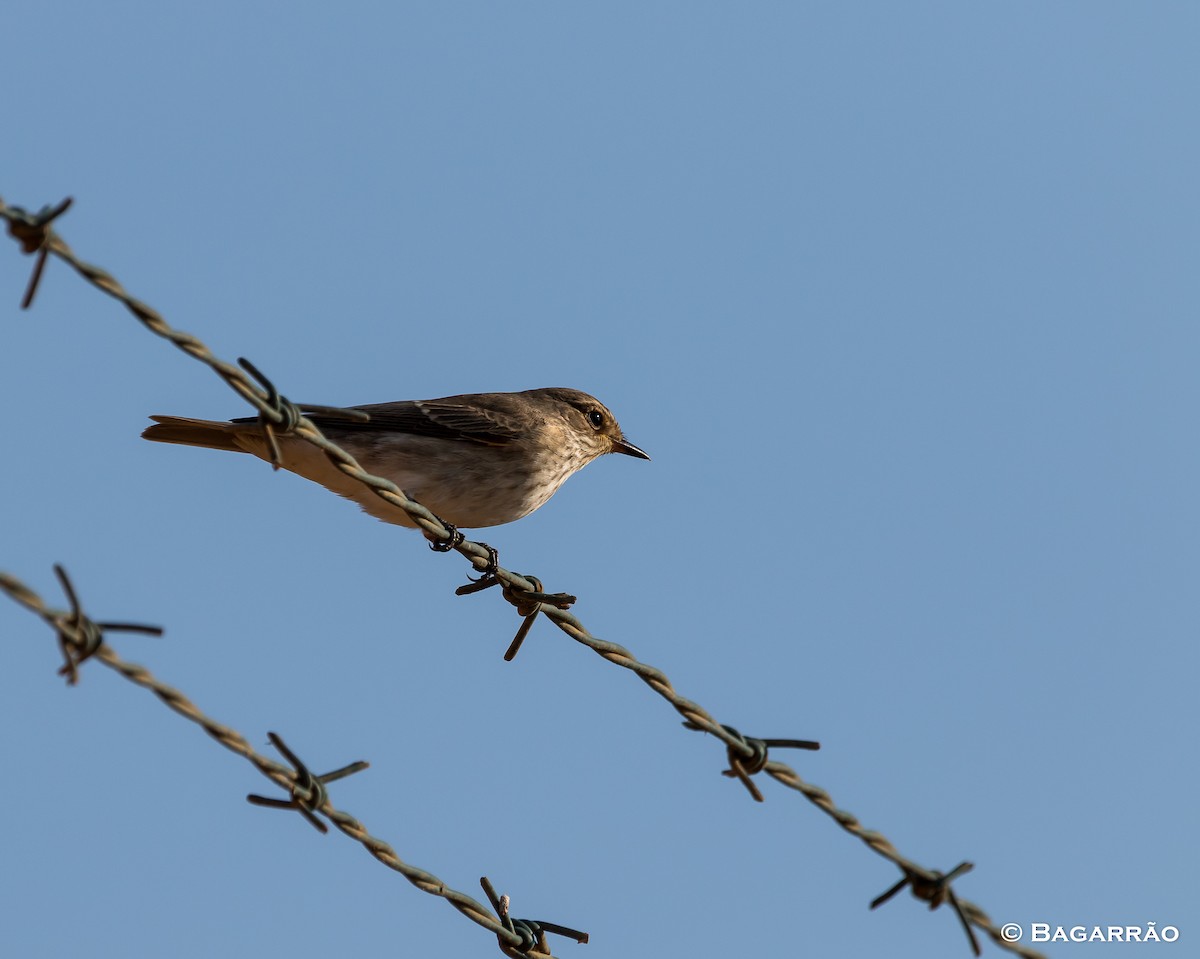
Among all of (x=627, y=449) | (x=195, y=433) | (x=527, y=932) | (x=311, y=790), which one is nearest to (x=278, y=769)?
(x=311, y=790)

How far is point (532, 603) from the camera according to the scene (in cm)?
521

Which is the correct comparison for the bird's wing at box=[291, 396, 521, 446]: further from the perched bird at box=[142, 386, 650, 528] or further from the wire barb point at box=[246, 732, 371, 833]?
the wire barb point at box=[246, 732, 371, 833]

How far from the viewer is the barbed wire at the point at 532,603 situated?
3.31m

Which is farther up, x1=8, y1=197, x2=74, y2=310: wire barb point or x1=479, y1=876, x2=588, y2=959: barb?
x1=8, y1=197, x2=74, y2=310: wire barb point

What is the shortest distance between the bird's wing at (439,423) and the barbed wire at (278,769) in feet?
14.5

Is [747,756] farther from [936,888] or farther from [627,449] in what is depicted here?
[627,449]

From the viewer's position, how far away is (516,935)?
14.9 ft

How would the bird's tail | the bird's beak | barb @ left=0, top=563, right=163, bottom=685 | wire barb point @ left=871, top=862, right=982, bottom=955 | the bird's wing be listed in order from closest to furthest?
barb @ left=0, top=563, right=163, bottom=685 → wire barb point @ left=871, top=862, right=982, bottom=955 → the bird's tail → the bird's wing → the bird's beak

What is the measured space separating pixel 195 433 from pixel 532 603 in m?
3.35

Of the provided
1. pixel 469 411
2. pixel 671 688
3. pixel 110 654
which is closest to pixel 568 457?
pixel 469 411

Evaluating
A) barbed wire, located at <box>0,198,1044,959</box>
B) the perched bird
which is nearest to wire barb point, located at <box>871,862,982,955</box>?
barbed wire, located at <box>0,198,1044,959</box>

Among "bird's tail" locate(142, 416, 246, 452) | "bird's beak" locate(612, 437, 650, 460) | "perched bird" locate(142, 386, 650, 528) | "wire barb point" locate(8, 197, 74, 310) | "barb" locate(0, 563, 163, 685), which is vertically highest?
"bird's beak" locate(612, 437, 650, 460)

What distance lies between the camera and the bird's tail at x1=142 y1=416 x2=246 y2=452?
7527 millimetres

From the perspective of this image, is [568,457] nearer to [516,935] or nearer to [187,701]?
[516,935]
